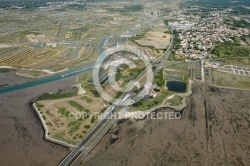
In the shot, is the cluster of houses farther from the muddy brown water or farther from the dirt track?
the muddy brown water

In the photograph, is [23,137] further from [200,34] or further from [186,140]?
[200,34]

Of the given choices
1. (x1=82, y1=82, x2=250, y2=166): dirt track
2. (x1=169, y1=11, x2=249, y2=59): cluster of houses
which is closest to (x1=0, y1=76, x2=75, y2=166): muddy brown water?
(x1=82, y1=82, x2=250, y2=166): dirt track

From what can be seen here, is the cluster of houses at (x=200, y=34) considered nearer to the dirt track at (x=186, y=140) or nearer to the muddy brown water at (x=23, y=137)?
the dirt track at (x=186, y=140)

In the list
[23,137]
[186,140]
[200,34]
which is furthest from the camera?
[200,34]

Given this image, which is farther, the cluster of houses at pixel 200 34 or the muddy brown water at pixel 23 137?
the cluster of houses at pixel 200 34

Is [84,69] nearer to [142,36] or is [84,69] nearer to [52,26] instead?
[142,36]

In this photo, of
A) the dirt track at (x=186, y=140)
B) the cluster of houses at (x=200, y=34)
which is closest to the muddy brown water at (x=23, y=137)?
the dirt track at (x=186, y=140)

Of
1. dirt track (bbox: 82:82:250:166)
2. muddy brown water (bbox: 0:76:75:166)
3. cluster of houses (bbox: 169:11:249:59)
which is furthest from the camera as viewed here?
cluster of houses (bbox: 169:11:249:59)

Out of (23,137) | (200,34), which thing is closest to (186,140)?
(23,137)

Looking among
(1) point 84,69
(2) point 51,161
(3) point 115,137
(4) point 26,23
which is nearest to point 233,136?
(3) point 115,137
